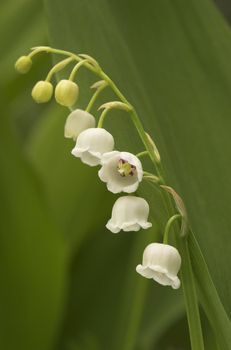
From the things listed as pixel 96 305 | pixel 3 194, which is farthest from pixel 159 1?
pixel 96 305

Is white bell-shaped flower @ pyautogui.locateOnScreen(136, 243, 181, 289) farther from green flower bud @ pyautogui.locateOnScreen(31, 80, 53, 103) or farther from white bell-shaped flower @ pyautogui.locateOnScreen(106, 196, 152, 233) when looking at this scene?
green flower bud @ pyautogui.locateOnScreen(31, 80, 53, 103)

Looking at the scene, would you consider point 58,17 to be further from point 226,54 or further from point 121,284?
point 121,284

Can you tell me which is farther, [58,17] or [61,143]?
[61,143]

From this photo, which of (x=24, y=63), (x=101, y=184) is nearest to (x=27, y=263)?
(x=101, y=184)

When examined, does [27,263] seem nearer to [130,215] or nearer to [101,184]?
[101,184]

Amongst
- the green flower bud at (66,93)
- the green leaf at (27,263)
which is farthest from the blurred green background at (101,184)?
the green flower bud at (66,93)

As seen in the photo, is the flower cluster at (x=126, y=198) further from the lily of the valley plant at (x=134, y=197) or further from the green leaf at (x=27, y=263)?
the green leaf at (x=27, y=263)
